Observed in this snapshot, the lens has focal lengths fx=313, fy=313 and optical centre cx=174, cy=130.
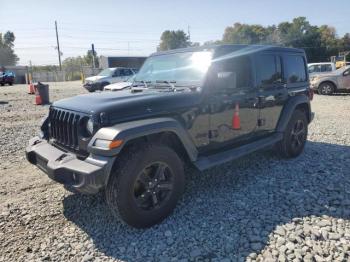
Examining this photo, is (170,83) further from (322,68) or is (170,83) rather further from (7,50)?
(7,50)

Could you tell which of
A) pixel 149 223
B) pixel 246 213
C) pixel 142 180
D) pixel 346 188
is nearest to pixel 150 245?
pixel 149 223

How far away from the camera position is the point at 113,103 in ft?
11.0

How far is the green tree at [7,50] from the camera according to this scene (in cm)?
6581

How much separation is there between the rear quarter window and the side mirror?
6.09 feet

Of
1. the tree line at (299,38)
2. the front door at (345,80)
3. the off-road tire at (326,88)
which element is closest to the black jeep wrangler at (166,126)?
the front door at (345,80)

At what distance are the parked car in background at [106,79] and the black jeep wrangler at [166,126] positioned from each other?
1362 centimetres

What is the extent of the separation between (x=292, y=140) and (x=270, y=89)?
1132mm

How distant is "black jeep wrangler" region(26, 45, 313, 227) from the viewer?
3090mm

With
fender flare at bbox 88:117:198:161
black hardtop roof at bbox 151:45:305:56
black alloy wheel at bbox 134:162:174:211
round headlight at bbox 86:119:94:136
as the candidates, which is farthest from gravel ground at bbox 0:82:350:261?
black hardtop roof at bbox 151:45:305:56

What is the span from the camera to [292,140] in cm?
547

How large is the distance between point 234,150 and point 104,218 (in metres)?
1.93

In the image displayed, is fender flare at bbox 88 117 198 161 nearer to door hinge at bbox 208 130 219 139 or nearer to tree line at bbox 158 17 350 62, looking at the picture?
door hinge at bbox 208 130 219 139

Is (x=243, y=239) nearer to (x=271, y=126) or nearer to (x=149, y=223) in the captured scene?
(x=149, y=223)

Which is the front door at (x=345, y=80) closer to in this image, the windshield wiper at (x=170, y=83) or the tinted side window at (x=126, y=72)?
the tinted side window at (x=126, y=72)
